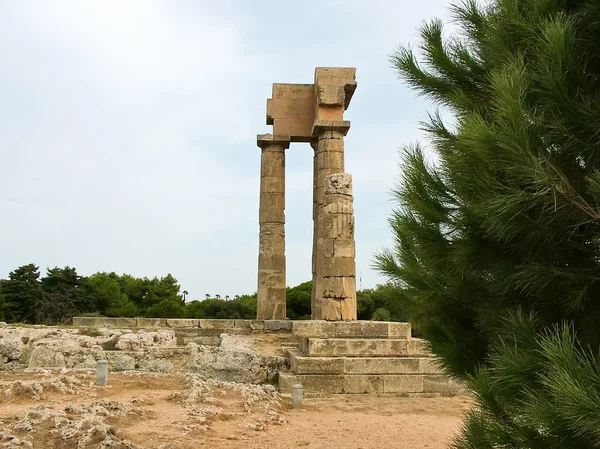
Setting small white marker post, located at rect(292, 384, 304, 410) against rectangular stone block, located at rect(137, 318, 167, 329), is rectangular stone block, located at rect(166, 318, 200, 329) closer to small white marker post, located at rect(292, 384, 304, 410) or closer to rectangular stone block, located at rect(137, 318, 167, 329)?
rectangular stone block, located at rect(137, 318, 167, 329)

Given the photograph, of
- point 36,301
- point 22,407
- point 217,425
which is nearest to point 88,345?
point 22,407

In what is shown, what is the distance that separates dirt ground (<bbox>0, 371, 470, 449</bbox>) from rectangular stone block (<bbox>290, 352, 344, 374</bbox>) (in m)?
0.63

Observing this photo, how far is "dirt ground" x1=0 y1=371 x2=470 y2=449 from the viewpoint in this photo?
257 inches

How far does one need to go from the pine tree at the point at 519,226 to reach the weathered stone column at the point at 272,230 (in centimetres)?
1372

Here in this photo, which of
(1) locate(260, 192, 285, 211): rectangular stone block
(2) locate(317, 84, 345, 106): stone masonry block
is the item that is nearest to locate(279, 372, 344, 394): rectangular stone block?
(1) locate(260, 192, 285, 211): rectangular stone block

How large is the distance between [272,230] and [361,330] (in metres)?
6.09

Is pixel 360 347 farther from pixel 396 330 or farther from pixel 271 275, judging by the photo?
pixel 271 275

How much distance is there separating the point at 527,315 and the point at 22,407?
6.86 metres

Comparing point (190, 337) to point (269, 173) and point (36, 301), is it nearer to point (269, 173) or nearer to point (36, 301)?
point (269, 173)

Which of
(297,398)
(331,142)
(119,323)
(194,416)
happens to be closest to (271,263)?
(331,142)

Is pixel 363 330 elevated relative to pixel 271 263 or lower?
lower

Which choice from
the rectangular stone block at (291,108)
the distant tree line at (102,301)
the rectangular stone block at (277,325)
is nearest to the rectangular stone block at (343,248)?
the rectangular stone block at (277,325)

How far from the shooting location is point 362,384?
11.0 meters

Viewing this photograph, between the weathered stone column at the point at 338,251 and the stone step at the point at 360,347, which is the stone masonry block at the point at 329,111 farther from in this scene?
the stone step at the point at 360,347
